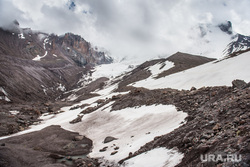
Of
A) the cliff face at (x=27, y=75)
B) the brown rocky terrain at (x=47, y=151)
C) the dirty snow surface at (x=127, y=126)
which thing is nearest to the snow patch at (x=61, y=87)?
the cliff face at (x=27, y=75)

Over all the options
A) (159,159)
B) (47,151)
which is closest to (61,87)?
(47,151)

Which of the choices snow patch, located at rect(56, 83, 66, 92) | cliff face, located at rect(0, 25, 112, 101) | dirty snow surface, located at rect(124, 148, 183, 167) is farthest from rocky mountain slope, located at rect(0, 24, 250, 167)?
snow patch, located at rect(56, 83, 66, 92)

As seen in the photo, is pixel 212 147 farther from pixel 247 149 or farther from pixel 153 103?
pixel 153 103

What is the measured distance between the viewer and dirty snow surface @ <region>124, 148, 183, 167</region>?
914 centimetres

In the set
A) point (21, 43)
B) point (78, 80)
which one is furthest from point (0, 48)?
point (78, 80)

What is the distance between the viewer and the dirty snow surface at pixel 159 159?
30.0ft

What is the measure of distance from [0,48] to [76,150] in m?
165

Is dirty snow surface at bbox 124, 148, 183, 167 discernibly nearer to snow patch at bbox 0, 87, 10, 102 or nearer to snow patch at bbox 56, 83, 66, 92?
snow patch at bbox 0, 87, 10, 102
